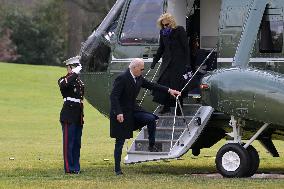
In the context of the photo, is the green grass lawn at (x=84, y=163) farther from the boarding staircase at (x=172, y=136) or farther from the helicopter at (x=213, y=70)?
the helicopter at (x=213, y=70)

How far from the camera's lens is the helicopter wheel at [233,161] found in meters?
16.1

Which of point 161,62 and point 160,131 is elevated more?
point 161,62

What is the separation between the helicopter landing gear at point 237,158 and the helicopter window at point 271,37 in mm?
1293

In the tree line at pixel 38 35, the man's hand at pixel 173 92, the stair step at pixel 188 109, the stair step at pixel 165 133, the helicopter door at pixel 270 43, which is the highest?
the helicopter door at pixel 270 43

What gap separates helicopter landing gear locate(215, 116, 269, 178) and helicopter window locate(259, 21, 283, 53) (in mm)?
1293

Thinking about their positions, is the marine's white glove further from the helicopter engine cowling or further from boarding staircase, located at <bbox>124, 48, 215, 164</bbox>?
the helicopter engine cowling

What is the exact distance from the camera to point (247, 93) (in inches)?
616

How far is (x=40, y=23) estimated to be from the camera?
73.8 m

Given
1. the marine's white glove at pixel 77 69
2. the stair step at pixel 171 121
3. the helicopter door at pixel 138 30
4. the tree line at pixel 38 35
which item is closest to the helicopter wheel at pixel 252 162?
the stair step at pixel 171 121

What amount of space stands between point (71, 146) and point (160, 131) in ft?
5.06

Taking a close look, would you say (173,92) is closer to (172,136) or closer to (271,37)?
(172,136)

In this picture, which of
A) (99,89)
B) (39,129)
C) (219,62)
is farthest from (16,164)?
(39,129)

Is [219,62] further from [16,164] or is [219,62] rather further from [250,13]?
[16,164]

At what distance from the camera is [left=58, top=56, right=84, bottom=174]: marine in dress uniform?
16.9 metres
